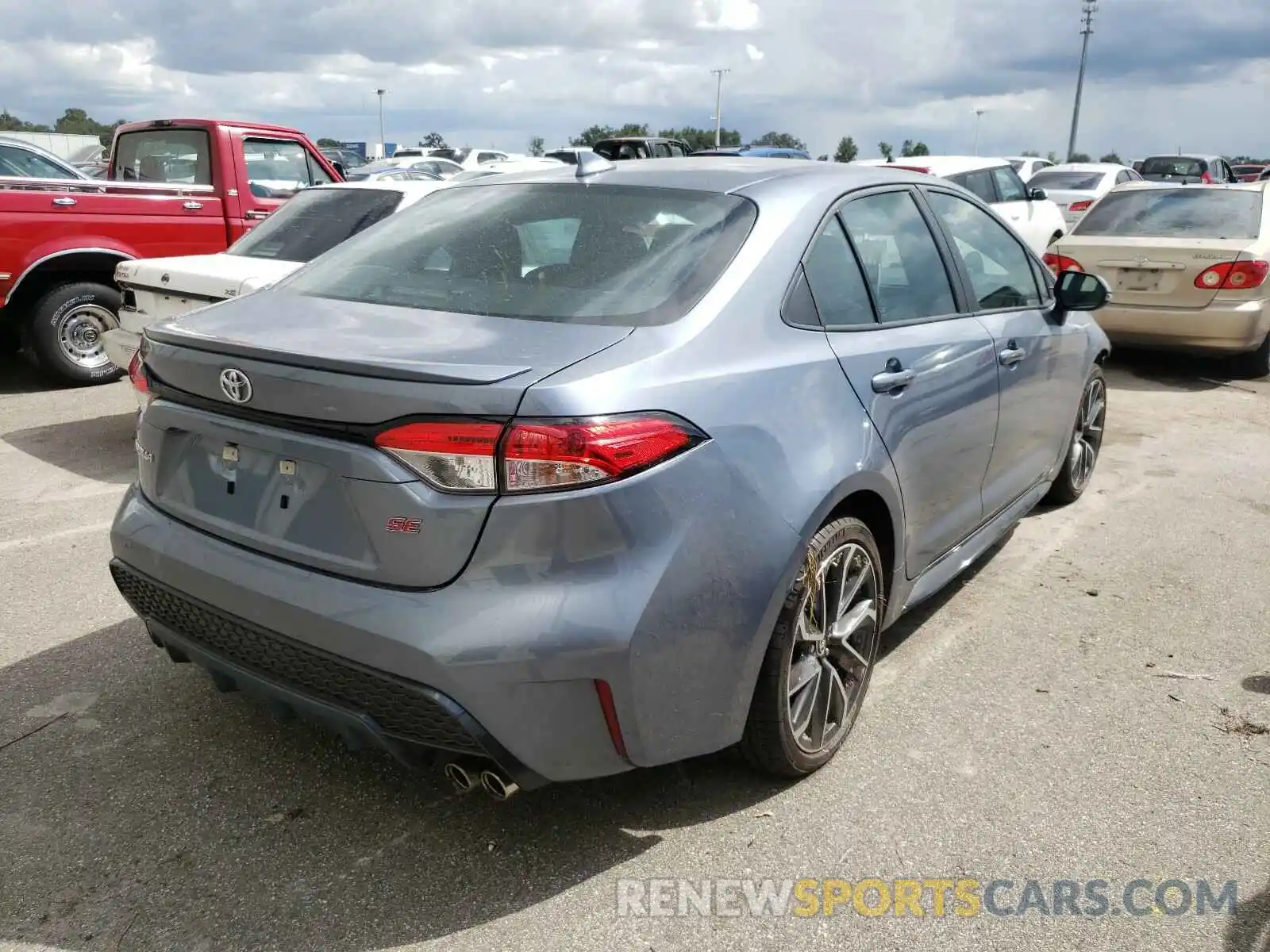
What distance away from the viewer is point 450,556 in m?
2.26

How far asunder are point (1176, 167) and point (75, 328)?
21823 millimetres

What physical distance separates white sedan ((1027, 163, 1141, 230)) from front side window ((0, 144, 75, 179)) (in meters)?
13.4

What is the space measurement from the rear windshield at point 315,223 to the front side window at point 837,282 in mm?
4325

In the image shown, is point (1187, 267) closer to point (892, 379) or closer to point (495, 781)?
point (892, 379)

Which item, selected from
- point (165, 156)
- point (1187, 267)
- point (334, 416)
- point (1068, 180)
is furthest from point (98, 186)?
point (1068, 180)

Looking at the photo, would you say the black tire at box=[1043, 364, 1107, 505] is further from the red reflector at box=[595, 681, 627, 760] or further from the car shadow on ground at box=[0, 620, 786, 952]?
the red reflector at box=[595, 681, 627, 760]

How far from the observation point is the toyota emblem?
2.50 meters

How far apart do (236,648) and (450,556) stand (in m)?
0.69

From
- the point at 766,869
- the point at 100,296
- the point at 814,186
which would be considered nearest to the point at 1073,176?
the point at 100,296

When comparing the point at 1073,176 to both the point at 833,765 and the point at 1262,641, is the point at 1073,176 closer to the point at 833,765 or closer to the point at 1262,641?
the point at 1262,641

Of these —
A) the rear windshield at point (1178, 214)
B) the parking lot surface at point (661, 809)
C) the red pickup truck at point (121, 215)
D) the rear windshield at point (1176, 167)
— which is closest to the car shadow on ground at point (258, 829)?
the parking lot surface at point (661, 809)

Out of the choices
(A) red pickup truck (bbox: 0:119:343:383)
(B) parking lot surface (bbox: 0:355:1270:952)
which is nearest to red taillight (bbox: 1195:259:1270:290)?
(B) parking lot surface (bbox: 0:355:1270:952)

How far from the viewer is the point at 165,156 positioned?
8703 mm

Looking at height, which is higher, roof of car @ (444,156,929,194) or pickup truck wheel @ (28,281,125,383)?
roof of car @ (444,156,929,194)
